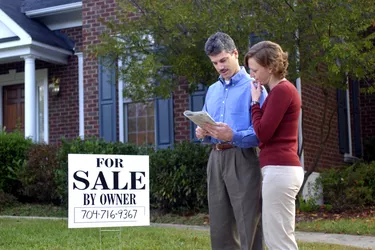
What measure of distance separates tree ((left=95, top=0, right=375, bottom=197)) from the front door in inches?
210

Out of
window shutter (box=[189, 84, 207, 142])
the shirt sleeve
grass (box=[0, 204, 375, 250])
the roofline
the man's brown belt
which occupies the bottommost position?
grass (box=[0, 204, 375, 250])

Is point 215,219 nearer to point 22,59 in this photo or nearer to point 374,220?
point 374,220

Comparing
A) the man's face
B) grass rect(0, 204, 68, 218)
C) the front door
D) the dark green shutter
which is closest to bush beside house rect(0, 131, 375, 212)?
grass rect(0, 204, 68, 218)

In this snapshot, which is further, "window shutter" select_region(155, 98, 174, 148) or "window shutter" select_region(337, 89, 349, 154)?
"window shutter" select_region(337, 89, 349, 154)

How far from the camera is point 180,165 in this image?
1108 cm

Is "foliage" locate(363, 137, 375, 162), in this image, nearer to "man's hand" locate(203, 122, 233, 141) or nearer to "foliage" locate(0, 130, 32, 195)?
"foliage" locate(0, 130, 32, 195)

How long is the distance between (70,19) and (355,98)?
6.47m

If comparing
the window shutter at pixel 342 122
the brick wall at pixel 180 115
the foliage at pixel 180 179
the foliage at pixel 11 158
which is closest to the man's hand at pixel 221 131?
the foliage at pixel 180 179

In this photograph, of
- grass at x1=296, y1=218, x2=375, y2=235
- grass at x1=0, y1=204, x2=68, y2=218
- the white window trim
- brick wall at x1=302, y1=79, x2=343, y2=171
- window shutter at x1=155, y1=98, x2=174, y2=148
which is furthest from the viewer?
the white window trim

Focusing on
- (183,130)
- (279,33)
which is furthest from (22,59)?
(279,33)

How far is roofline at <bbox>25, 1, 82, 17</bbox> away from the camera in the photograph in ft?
47.4

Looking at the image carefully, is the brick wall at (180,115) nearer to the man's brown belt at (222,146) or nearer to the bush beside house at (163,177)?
the bush beside house at (163,177)

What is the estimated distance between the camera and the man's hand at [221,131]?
4.42 metres

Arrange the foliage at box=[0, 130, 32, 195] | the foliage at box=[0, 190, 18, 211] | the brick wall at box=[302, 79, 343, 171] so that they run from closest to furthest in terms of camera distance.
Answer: the foliage at box=[0, 190, 18, 211] → the brick wall at box=[302, 79, 343, 171] → the foliage at box=[0, 130, 32, 195]
